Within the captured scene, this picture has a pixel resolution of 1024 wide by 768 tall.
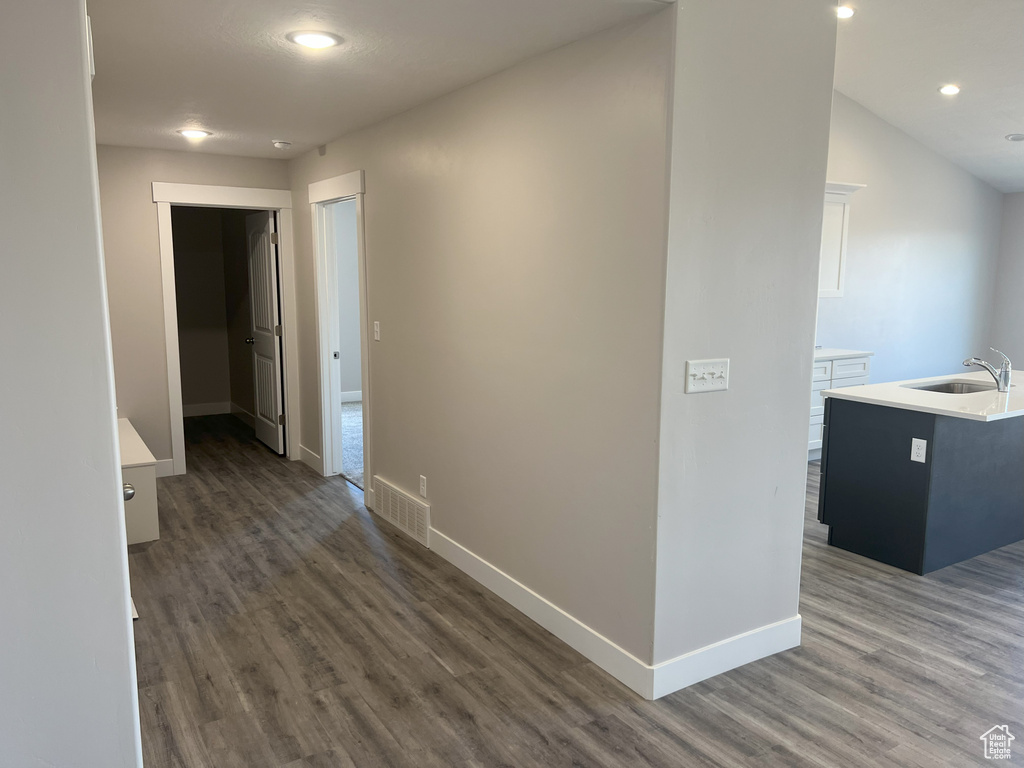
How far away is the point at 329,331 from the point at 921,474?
Result: 376 cm

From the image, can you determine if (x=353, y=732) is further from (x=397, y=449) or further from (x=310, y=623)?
(x=397, y=449)

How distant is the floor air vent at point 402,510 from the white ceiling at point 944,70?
3.97 meters

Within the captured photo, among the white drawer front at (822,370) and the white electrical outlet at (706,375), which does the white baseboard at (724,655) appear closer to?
the white electrical outlet at (706,375)

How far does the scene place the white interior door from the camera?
571 centimetres

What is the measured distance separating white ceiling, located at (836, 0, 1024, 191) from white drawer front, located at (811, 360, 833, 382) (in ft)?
7.19

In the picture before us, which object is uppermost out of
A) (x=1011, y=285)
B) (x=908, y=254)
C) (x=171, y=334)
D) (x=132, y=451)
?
(x=908, y=254)

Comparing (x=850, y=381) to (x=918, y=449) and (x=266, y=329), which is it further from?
(x=266, y=329)

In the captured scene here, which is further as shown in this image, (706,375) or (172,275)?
(172,275)

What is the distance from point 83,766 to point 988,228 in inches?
350

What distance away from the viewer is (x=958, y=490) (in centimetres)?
376

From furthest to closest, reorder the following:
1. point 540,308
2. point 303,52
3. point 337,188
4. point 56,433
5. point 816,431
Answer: point 816,431
point 337,188
point 540,308
point 303,52
point 56,433

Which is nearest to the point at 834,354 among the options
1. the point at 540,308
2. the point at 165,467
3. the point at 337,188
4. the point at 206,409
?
the point at 540,308

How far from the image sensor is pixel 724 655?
9.02 ft

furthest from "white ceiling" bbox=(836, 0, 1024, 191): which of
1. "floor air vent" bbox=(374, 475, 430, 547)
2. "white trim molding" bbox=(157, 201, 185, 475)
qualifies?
"white trim molding" bbox=(157, 201, 185, 475)
